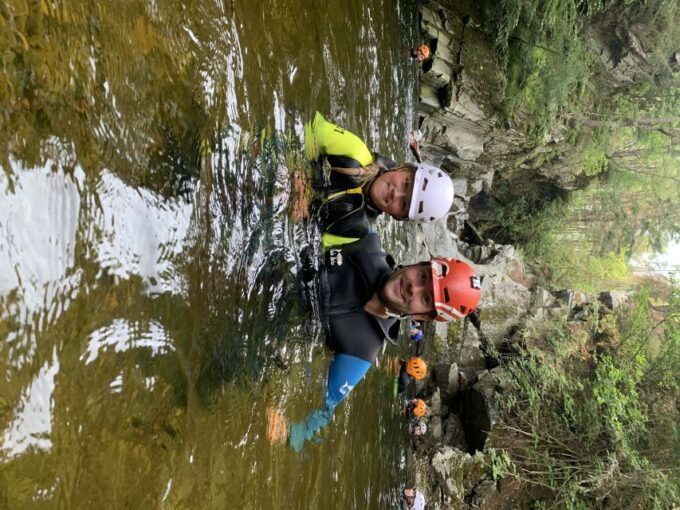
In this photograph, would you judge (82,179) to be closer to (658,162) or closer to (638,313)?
(638,313)

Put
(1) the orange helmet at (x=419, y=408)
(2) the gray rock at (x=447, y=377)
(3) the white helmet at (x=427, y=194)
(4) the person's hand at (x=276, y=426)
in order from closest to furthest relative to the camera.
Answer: (4) the person's hand at (x=276, y=426), (3) the white helmet at (x=427, y=194), (1) the orange helmet at (x=419, y=408), (2) the gray rock at (x=447, y=377)

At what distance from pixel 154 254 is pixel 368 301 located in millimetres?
2580

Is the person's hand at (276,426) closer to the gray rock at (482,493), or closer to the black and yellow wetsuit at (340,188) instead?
the black and yellow wetsuit at (340,188)

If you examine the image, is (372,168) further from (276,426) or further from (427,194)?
(276,426)

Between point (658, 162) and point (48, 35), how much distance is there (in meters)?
17.3

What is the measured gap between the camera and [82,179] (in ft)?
7.21

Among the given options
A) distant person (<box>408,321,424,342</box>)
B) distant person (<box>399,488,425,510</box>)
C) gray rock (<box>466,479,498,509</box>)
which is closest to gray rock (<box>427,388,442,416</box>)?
distant person (<box>408,321,424,342</box>)

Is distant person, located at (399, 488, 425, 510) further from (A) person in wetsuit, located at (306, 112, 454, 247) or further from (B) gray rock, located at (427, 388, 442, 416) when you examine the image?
(A) person in wetsuit, located at (306, 112, 454, 247)

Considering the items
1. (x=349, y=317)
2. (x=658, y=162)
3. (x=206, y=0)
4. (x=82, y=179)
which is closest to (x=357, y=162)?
(x=349, y=317)

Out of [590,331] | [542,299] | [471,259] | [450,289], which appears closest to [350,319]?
[450,289]

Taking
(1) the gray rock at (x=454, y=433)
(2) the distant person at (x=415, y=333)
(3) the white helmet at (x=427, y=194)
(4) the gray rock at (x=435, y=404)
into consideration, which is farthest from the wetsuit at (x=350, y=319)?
(1) the gray rock at (x=454, y=433)

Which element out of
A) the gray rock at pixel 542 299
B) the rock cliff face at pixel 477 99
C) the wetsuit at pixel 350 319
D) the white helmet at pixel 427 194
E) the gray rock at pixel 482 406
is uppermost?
the rock cliff face at pixel 477 99

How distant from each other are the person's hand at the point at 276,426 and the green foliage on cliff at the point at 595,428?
6.29m

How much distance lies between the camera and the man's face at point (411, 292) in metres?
4.59
